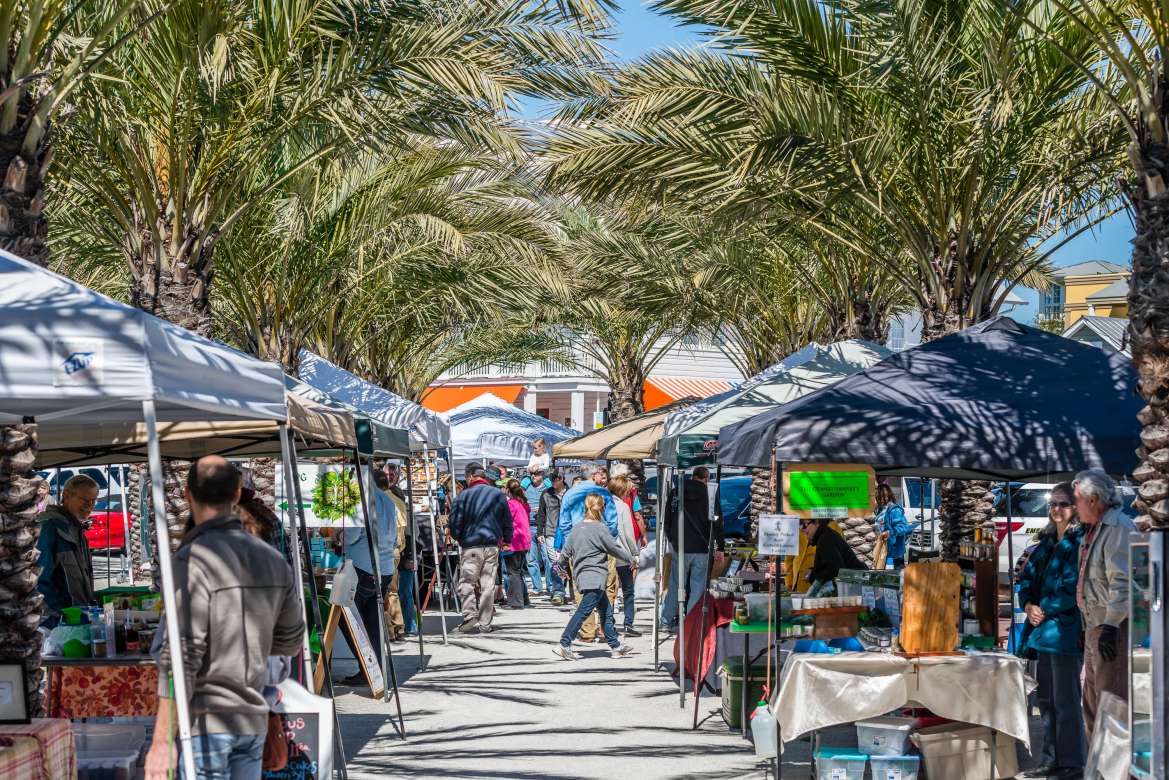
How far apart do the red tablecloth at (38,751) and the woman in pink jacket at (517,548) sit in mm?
12925

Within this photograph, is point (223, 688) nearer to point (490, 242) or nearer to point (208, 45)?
point (208, 45)

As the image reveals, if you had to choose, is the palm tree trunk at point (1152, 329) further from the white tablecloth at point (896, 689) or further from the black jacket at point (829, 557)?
the black jacket at point (829, 557)

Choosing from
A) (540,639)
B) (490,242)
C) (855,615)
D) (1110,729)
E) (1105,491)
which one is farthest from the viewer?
(490,242)

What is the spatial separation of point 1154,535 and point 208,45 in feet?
25.1

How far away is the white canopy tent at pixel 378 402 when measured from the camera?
16969 mm

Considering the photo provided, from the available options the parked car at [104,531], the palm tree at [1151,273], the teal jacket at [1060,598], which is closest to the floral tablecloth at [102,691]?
the palm tree at [1151,273]

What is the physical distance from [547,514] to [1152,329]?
48.9 feet

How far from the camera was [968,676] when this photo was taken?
25.2 feet

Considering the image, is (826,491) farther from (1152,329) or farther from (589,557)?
A: (589,557)

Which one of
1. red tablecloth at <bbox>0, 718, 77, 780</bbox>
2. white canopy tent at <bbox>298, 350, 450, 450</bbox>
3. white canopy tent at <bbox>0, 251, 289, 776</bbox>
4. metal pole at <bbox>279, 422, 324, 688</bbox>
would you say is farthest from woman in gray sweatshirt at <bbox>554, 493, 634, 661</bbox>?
white canopy tent at <bbox>0, 251, 289, 776</bbox>

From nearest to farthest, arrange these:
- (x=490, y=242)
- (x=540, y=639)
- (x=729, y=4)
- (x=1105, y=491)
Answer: (x=1105, y=491)
(x=729, y=4)
(x=540, y=639)
(x=490, y=242)

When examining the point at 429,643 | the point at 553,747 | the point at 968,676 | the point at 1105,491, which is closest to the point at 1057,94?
the point at 1105,491

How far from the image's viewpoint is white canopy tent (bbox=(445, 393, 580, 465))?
29609mm

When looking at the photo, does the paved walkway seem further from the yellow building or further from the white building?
the yellow building
